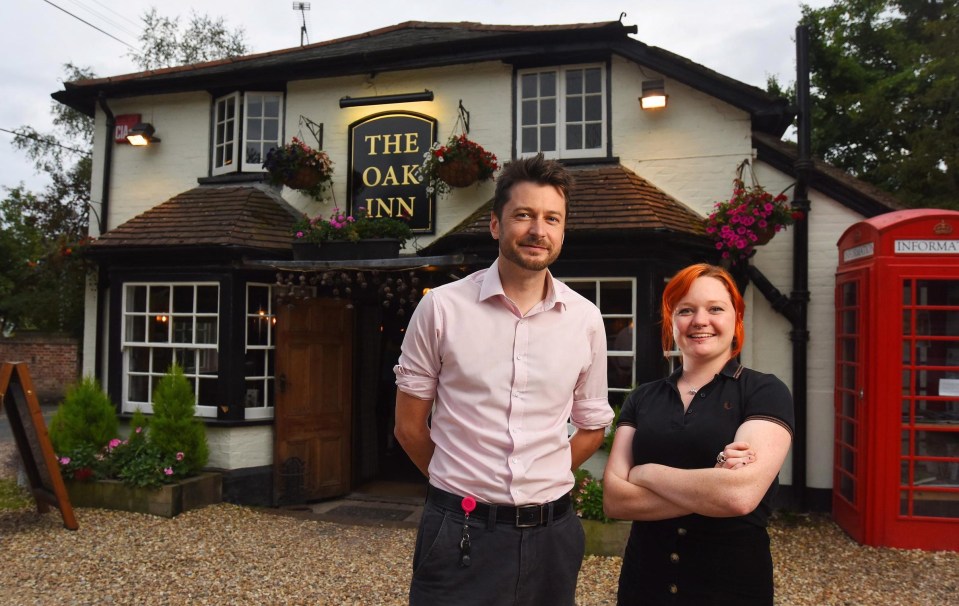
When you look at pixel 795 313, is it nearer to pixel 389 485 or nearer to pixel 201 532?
pixel 389 485

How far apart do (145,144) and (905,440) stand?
9.22 m

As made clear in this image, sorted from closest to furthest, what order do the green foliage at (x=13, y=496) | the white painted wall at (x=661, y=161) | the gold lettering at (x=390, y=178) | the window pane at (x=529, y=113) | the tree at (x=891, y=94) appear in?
the white painted wall at (x=661, y=161) → the green foliage at (x=13, y=496) → the window pane at (x=529, y=113) → the gold lettering at (x=390, y=178) → the tree at (x=891, y=94)

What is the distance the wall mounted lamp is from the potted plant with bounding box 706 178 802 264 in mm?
3614

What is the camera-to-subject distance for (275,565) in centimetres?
539

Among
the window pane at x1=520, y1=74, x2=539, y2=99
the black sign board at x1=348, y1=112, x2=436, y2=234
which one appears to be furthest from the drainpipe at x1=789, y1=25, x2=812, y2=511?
the black sign board at x1=348, y1=112, x2=436, y2=234

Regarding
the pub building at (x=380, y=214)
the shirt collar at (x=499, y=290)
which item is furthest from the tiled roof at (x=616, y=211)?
the shirt collar at (x=499, y=290)

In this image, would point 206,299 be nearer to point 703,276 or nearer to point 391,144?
point 391,144

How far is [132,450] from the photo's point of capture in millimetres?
7156

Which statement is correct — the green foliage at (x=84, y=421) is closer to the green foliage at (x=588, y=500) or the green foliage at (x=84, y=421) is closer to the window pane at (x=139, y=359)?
the window pane at (x=139, y=359)

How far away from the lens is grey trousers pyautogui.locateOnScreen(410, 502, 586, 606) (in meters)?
2.10

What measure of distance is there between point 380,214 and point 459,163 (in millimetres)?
1318

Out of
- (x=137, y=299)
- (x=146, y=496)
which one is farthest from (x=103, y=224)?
(x=146, y=496)

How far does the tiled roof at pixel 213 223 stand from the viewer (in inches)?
292

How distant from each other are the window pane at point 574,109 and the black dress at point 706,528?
5719 millimetres
